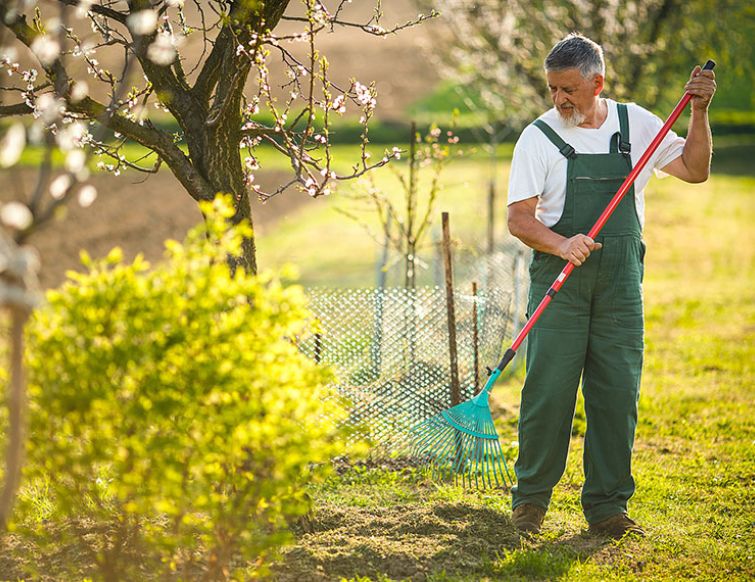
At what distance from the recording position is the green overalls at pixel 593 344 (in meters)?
4.30

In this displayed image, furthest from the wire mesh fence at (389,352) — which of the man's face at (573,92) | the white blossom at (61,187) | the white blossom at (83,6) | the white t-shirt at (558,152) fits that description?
the white blossom at (61,187)

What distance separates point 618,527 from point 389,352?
1744 mm

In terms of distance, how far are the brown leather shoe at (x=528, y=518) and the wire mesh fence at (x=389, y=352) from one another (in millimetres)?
1141

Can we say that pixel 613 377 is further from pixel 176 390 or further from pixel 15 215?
pixel 15 215

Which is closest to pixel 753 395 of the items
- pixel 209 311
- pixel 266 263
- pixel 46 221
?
pixel 209 311

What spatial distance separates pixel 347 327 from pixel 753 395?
10.6 feet

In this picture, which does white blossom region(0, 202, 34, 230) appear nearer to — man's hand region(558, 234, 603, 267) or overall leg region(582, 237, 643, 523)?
man's hand region(558, 234, 603, 267)

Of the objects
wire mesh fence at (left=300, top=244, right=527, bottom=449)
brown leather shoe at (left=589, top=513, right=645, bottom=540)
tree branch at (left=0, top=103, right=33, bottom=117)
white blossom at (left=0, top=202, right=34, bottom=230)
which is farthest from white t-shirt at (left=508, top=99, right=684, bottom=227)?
white blossom at (left=0, top=202, right=34, bottom=230)

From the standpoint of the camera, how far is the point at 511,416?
654 centimetres

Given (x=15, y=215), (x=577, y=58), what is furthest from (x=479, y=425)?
(x=15, y=215)

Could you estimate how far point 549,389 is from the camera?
435cm

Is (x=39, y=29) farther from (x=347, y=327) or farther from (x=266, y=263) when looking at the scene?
(x=266, y=263)

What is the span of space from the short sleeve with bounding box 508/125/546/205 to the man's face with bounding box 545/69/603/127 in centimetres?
16

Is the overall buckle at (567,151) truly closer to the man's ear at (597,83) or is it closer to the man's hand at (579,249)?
the man's ear at (597,83)
